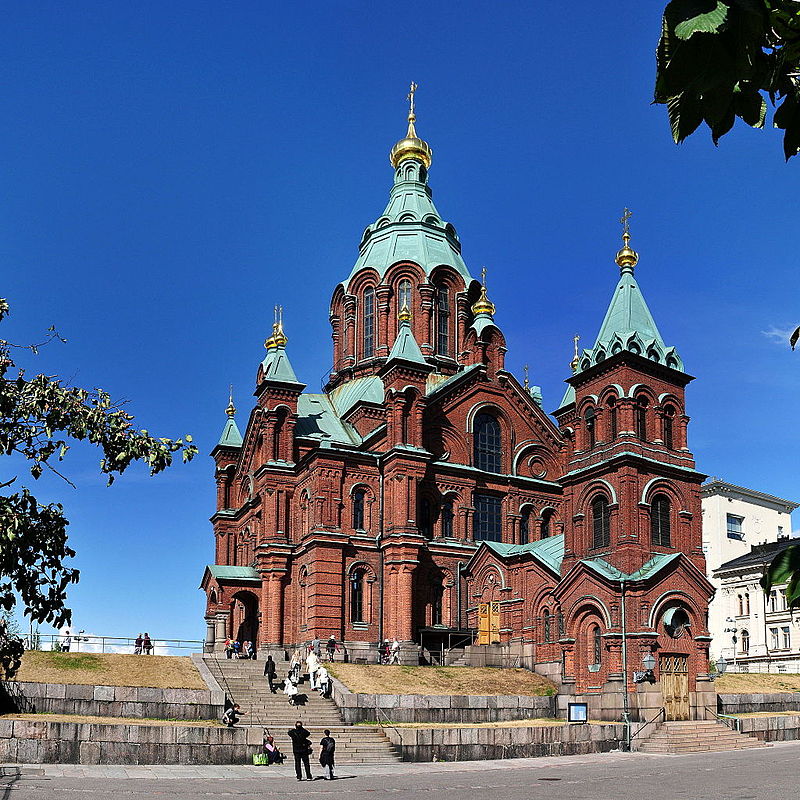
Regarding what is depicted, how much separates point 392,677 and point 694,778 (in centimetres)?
1627

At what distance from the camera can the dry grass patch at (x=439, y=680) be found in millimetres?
38688

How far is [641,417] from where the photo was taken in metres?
44.7

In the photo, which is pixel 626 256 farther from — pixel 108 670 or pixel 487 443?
pixel 108 670

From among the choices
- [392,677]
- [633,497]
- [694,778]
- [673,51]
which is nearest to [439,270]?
[633,497]

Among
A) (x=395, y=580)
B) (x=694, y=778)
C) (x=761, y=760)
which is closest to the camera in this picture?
(x=694, y=778)

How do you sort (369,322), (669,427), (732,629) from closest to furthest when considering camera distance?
(669,427), (369,322), (732,629)

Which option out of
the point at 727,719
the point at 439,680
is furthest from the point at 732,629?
the point at 439,680


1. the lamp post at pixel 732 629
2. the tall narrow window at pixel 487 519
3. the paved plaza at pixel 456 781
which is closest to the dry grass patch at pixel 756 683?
the tall narrow window at pixel 487 519

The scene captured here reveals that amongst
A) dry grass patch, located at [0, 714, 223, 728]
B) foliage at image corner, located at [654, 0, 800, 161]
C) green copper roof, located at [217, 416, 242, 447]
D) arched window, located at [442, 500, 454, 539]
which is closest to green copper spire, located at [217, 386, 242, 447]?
green copper roof, located at [217, 416, 242, 447]

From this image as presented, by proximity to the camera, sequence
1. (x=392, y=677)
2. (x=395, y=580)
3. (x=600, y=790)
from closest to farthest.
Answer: (x=600, y=790) → (x=392, y=677) → (x=395, y=580)

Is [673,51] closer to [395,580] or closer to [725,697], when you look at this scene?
[725,697]

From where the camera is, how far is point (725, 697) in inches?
1623

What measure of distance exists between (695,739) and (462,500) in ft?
62.1

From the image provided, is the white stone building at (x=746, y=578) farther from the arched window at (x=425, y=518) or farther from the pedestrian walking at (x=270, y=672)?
the pedestrian walking at (x=270, y=672)
